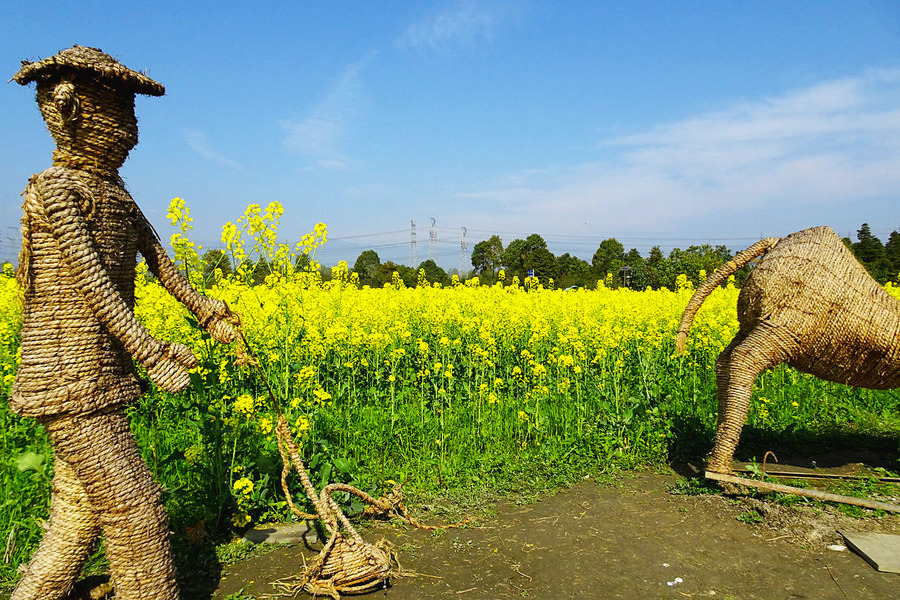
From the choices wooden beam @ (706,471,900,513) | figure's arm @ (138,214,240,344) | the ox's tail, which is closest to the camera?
figure's arm @ (138,214,240,344)

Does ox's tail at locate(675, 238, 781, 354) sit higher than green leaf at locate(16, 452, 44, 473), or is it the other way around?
ox's tail at locate(675, 238, 781, 354)

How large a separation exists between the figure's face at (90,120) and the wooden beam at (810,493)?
4.37 meters

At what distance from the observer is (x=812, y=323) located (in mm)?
4078

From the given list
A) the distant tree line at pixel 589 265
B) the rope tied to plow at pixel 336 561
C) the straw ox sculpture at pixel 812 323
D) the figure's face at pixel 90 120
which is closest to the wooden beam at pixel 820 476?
the straw ox sculpture at pixel 812 323

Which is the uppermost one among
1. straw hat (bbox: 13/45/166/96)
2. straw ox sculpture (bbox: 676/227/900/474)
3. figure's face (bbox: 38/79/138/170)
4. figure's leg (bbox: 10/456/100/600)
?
straw hat (bbox: 13/45/166/96)

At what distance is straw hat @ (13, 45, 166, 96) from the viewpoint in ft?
7.50

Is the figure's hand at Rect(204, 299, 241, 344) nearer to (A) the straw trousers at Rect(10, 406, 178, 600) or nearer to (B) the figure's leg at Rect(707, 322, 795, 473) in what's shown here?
(A) the straw trousers at Rect(10, 406, 178, 600)

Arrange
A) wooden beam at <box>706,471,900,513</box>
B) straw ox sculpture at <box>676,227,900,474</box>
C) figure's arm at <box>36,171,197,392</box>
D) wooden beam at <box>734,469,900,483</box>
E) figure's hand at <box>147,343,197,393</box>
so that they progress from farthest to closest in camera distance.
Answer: wooden beam at <box>734,469,900,483</box>, straw ox sculpture at <box>676,227,900,474</box>, wooden beam at <box>706,471,900,513</box>, figure's hand at <box>147,343,197,393</box>, figure's arm at <box>36,171,197,392</box>

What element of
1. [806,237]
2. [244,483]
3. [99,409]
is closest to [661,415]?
[806,237]

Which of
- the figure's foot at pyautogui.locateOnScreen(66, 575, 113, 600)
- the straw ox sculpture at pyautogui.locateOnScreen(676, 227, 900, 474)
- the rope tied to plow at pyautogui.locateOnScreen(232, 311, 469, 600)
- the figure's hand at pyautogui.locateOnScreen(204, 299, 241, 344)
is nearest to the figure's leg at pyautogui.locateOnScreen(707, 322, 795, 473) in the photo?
the straw ox sculpture at pyautogui.locateOnScreen(676, 227, 900, 474)

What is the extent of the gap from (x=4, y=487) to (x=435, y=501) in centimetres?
286

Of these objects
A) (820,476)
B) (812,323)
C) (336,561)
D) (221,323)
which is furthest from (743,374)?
(221,323)

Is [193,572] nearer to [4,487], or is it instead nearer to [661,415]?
[4,487]

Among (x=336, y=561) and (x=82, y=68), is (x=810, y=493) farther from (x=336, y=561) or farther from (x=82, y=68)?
(x=82, y=68)
